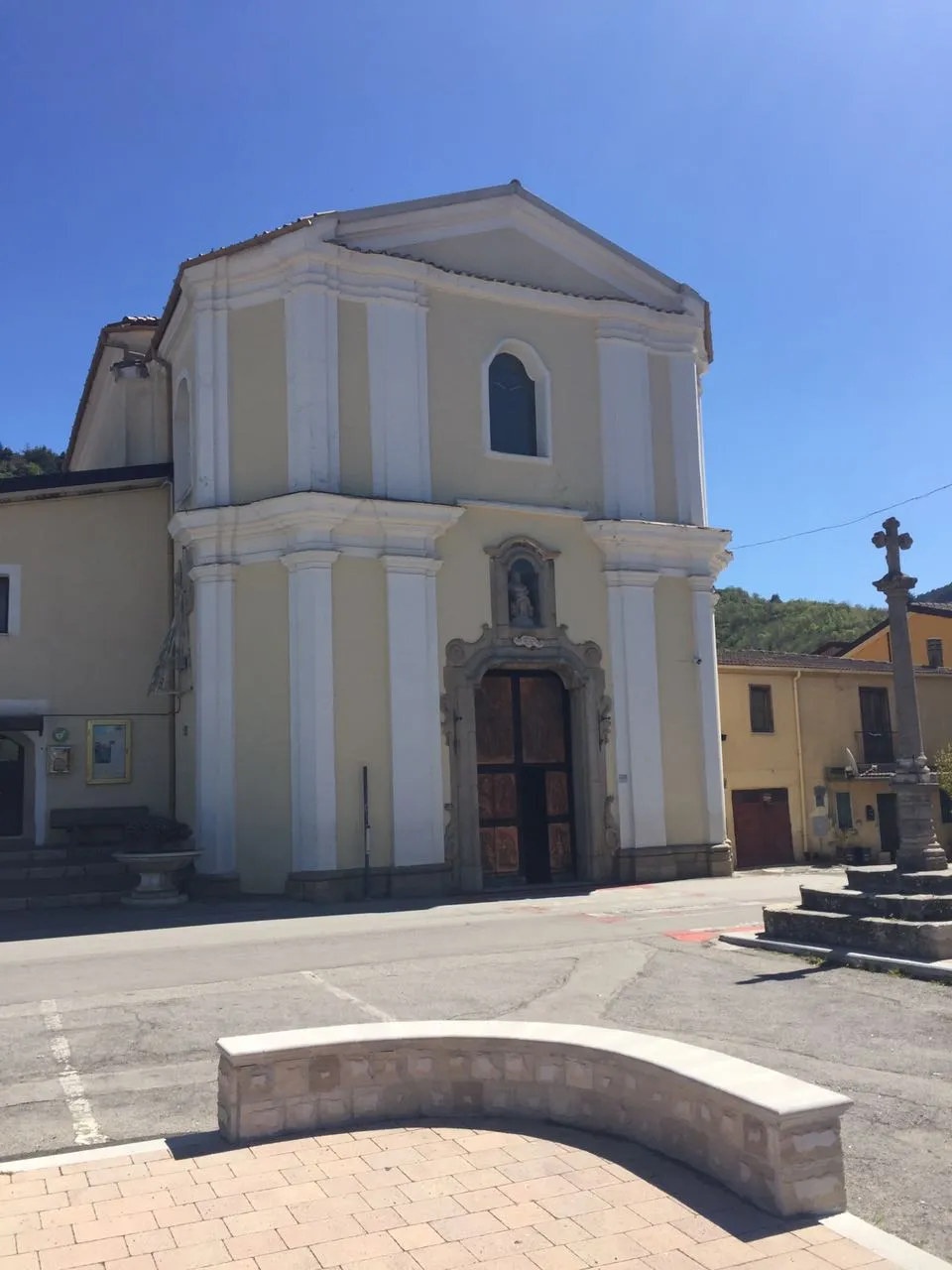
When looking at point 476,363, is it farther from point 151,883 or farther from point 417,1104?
point 417,1104

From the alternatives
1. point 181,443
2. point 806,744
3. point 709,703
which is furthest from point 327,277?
point 806,744

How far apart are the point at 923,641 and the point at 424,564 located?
26918mm

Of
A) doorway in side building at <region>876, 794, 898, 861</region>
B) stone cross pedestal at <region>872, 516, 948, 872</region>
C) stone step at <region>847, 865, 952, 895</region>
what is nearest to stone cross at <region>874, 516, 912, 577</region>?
stone cross pedestal at <region>872, 516, 948, 872</region>

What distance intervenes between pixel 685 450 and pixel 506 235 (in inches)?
201

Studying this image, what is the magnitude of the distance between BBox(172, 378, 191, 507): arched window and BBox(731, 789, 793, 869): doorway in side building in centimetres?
1360

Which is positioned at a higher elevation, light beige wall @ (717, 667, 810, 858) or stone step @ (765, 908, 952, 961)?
light beige wall @ (717, 667, 810, 858)

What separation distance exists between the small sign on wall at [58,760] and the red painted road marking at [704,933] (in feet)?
36.1

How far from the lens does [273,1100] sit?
5.46m

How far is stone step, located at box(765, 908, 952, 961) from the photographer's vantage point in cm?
999

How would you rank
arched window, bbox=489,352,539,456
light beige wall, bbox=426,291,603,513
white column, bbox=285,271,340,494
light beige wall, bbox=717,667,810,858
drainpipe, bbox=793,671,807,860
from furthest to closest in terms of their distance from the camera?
drainpipe, bbox=793,671,807,860 → light beige wall, bbox=717,667,810,858 → arched window, bbox=489,352,539,456 → light beige wall, bbox=426,291,603,513 → white column, bbox=285,271,340,494

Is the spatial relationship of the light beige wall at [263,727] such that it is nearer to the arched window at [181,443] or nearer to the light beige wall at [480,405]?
the arched window at [181,443]

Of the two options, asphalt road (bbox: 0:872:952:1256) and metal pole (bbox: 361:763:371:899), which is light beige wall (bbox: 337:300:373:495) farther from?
asphalt road (bbox: 0:872:952:1256)

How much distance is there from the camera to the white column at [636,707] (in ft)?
62.7

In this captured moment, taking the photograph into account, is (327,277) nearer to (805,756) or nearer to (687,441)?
(687,441)
